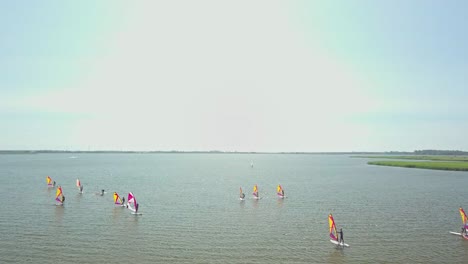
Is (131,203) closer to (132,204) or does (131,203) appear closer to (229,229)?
(132,204)

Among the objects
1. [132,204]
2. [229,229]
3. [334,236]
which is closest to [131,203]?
[132,204]

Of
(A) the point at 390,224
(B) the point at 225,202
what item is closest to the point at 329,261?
(A) the point at 390,224

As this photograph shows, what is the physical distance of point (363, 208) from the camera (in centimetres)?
4312

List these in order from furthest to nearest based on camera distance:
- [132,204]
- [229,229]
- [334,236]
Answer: [132,204] → [229,229] → [334,236]

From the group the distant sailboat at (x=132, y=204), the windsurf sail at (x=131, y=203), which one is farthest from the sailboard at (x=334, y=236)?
the windsurf sail at (x=131, y=203)

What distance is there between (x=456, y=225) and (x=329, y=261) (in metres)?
16.3

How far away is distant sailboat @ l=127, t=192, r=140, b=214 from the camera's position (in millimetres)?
38959

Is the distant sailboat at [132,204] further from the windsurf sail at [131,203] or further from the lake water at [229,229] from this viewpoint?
the lake water at [229,229]

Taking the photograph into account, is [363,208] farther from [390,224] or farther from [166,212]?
[166,212]

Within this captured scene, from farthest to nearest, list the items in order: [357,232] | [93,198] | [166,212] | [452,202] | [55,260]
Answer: [93,198], [452,202], [166,212], [357,232], [55,260]

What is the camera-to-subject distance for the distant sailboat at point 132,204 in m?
39.0

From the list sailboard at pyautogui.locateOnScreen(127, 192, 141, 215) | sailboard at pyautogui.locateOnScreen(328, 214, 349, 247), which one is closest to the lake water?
sailboard at pyautogui.locateOnScreen(328, 214, 349, 247)

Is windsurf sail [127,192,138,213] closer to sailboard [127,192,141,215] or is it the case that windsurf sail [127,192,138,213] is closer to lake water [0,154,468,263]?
sailboard [127,192,141,215]

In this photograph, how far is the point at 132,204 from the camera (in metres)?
42.7
